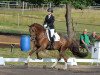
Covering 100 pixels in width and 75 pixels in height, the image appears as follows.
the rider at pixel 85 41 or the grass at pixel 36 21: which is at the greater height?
the rider at pixel 85 41

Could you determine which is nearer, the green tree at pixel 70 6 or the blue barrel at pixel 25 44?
the blue barrel at pixel 25 44

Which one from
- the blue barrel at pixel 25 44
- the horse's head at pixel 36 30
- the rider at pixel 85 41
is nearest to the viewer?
the horse's head at pixel 36 30

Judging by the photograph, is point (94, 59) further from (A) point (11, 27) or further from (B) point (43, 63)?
(A) point (11, 27)

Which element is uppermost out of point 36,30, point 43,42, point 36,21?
point 36,30

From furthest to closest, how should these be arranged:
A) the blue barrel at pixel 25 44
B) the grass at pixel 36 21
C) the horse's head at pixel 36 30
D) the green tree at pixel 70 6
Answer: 1. the grass at pixel 36 21
2. the green tree at pixel 70 6
3. the blue barrel at pixel 25 44
4. the horse's head at pixel 36 30

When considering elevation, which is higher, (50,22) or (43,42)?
(50,22)

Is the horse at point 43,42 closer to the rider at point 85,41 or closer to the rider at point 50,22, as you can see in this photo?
the rider at point 50,22

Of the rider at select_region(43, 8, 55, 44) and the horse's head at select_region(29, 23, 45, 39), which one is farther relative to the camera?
the rider at select_region(43, 8, 55, 44)

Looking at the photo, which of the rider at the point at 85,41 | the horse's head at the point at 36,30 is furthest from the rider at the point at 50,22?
the rider at the point at 85,41

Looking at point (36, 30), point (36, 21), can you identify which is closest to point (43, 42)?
point (36, 30)

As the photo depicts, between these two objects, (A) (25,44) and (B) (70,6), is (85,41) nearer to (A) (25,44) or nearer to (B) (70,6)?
(A) (25,44)

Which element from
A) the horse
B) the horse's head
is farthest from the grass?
the horse's head

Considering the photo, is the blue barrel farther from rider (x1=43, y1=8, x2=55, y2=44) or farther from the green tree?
the green tree

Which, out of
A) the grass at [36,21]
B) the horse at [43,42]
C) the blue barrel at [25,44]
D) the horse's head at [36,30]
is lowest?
the grass at [36,21]
